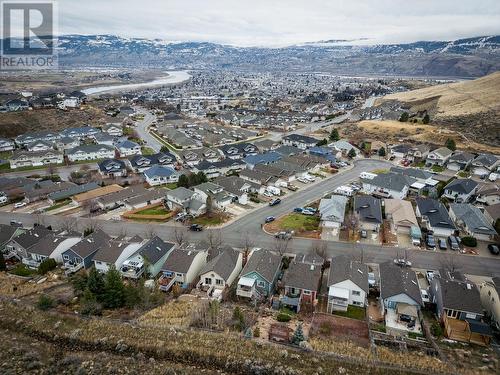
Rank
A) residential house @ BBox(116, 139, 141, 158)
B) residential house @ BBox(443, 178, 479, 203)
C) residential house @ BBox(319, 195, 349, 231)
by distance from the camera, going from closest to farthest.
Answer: residential house @ BBox(319, 195, 349, 231)
residential house @ BBox(443, 178, 479, 203)
residential house @ BBox(116, 139, 141, 158)

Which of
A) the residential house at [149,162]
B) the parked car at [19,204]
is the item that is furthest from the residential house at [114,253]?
the residential house at [149,162]

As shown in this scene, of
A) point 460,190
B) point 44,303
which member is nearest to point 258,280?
point 44,303

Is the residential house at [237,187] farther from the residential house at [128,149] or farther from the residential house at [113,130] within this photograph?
the residential house at [113,130]

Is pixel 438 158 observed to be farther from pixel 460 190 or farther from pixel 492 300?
pixel 492 300

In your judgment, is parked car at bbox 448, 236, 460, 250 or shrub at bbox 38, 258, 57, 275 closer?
shrub at bbox 38, 258, 57, 275

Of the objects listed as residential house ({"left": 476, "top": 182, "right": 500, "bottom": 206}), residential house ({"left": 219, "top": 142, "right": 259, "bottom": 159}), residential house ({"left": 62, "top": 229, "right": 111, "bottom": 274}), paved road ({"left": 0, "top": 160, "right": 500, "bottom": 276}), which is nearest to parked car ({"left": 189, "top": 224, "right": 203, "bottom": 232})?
paved road ({"left": 0, "top": 160, "right": 500, "bottom": 276})

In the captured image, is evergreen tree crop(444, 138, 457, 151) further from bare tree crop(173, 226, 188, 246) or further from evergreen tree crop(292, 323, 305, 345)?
evergreen tree crop(292, 323, 305, 345)
